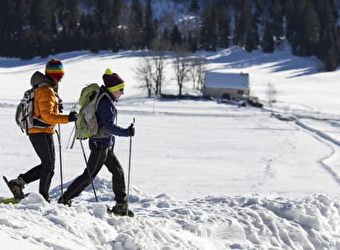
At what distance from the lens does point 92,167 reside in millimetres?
5539

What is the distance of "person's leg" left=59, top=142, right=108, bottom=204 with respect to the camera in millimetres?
5477

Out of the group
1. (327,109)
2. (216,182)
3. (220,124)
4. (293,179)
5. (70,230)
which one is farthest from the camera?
(327,109)

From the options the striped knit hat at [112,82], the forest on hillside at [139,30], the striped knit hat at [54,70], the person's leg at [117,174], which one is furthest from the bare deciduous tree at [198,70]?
the striped knit hat at [112,82]

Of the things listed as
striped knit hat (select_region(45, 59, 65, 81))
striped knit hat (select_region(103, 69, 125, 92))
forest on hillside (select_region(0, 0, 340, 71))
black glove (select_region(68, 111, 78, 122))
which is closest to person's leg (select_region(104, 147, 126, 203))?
black glove (select_region(68, 111, 78, 122))

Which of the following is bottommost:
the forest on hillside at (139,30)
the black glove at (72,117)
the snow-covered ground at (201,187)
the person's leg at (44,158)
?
the snow-covered ground at (201,187)

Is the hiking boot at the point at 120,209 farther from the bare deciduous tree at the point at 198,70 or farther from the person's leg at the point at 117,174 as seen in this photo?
the bare deciduous tree at the point at 198,70

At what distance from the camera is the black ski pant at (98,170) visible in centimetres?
549

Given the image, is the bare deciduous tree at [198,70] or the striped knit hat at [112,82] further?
the bare deciduous tree at [198,70]

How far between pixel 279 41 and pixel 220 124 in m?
67.3

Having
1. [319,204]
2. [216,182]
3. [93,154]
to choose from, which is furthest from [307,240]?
[216,182]

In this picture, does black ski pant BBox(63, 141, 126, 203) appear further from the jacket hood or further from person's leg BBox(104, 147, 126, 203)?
the jacket hood

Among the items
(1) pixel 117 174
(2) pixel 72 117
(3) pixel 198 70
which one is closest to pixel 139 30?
(3) pixel 198 70

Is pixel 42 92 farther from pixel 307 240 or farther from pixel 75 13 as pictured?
pixel 75 13

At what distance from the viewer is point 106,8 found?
95.1 metres
